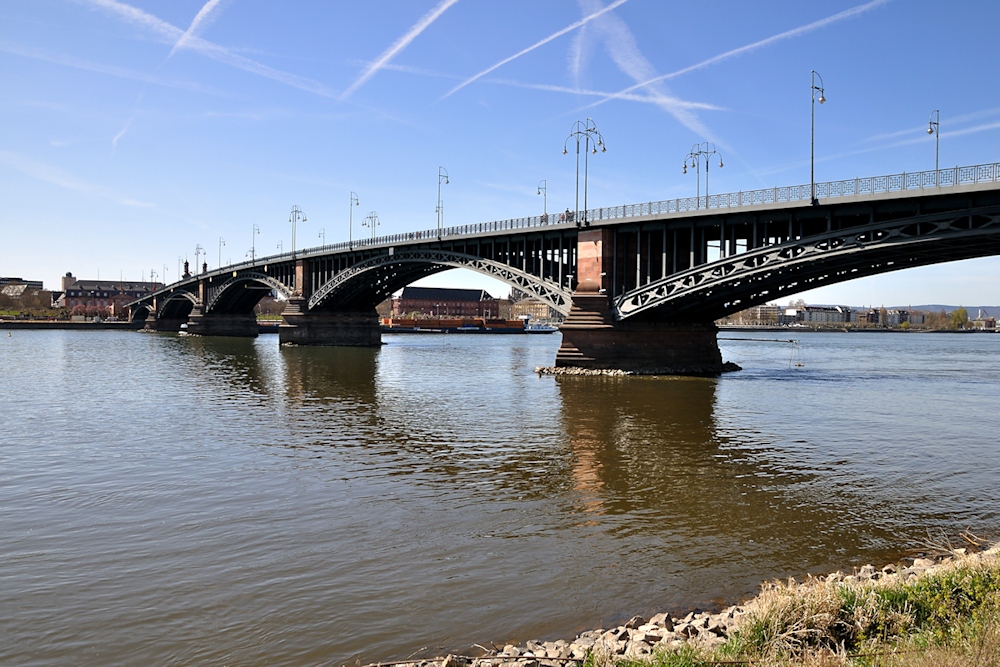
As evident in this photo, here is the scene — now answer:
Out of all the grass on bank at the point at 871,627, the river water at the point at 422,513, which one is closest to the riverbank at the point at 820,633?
the grass on bank at the point at 871,627

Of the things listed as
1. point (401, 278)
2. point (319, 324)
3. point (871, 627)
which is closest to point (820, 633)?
point (871, 627)

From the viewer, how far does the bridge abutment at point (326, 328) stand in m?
89.6

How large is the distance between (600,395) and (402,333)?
116227 mm

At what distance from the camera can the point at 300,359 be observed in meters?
66.9

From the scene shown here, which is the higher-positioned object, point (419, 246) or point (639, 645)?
point (419, 246)

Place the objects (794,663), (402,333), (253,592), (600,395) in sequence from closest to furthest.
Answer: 1. (794,663)
2. (253,592)
3. (600,395)
4. (402,333)

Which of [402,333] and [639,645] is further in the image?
[402,333]

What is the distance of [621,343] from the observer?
164 ft

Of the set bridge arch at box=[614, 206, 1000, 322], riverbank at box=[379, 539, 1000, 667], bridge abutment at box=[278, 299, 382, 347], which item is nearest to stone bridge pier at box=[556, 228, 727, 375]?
bridge arch at box=[614, 206, 1000, 322]

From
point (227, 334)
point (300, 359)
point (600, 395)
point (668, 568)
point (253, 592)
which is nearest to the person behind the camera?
point (253, 592)

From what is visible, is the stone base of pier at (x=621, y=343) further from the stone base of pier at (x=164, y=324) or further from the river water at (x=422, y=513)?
the stone base of pier at (x=164, y=324)

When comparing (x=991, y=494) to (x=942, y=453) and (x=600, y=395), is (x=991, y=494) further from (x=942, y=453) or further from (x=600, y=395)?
(x=600, y=395)

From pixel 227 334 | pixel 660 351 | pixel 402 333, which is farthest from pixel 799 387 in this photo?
pixel 402 333

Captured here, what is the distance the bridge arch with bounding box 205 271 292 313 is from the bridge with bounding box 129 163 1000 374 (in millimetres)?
31516
